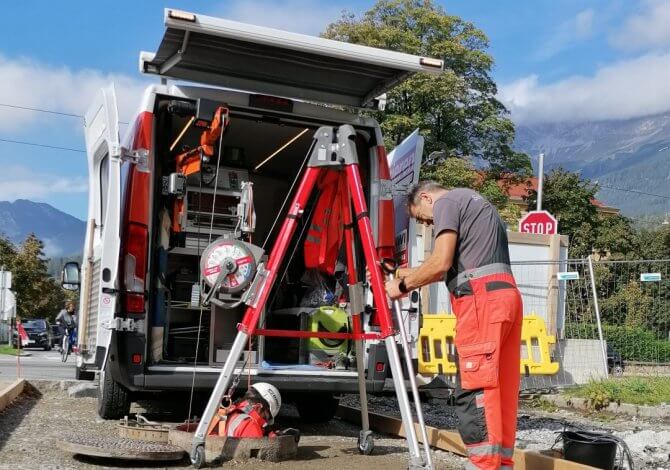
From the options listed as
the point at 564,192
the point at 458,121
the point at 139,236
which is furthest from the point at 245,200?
the point at 564,192

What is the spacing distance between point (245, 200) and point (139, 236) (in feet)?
3.96

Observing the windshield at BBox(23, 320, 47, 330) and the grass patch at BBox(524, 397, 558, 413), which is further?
the windshield at BBox(23, 320, 47, 330)

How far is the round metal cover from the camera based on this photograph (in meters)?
4.88

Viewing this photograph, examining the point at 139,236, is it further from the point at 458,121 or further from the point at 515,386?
the point at 458,121

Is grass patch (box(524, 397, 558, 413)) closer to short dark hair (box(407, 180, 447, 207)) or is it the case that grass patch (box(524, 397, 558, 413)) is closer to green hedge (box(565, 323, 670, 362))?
green hedge (box(565, 323, 670, 362))

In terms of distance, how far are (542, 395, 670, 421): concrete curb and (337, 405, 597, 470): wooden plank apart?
3258mm

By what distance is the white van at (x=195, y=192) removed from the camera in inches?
234

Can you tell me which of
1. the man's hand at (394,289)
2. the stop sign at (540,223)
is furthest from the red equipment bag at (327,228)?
the stop sign at (540,223)

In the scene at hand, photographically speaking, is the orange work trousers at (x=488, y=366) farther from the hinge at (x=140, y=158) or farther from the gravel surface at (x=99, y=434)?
the hinge at (x=140, y=158)

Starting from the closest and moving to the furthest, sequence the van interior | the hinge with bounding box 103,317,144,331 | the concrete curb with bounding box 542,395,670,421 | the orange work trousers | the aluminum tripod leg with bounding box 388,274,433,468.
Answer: the orange work trousers
the aluminum tripod leg with bounding box 388,274,433,468
the hinge with bounding box 103,317,144,331
the van interior
the concrete curb with bounding box 542,395,670,421

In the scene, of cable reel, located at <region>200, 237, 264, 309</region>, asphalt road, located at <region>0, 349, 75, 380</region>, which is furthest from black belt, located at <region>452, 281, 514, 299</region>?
asphalt road, located at <region>0, 349, 75, 380</region>

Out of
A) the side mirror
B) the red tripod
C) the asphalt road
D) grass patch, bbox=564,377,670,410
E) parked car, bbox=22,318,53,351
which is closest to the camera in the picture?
the red tripod

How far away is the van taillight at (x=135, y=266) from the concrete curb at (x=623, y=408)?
5.98 m

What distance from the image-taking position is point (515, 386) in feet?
13.9
